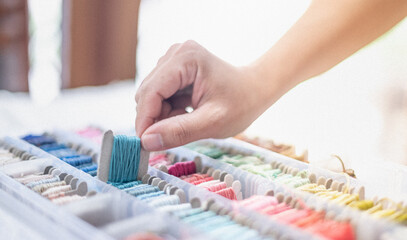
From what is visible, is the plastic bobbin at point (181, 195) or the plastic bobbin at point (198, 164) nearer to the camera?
the plastic bobbin at point (181, 195)

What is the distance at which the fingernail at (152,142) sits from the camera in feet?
5.45

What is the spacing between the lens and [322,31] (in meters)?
2.02

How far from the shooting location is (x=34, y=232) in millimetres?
1323

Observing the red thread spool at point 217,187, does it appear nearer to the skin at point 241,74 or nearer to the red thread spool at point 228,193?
the red thread spool at point 228,193

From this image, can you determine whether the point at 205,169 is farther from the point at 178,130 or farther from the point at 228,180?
the point at 178,130

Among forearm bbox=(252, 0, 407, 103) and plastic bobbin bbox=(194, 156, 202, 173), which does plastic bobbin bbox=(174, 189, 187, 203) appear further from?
forearm bbox=(252, 0, 407, 103)

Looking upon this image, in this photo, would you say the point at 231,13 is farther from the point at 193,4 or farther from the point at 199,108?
the point at 199,108

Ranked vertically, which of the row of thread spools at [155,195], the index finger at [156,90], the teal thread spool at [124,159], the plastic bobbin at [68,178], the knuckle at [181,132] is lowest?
the row of thread spools at [155,195]

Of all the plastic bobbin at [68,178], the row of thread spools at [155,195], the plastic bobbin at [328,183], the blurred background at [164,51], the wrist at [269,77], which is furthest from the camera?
Answer: the blurred background at [164,51]

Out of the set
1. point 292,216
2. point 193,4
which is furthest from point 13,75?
point 292,216

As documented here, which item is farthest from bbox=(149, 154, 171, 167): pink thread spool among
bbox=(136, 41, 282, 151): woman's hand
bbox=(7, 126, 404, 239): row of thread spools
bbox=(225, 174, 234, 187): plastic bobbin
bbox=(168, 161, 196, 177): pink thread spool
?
bbox=(225, 174, 234, 187): plastic bobbin

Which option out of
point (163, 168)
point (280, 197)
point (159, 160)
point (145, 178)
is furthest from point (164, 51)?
point (280, 197)

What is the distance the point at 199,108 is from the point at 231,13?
127cm

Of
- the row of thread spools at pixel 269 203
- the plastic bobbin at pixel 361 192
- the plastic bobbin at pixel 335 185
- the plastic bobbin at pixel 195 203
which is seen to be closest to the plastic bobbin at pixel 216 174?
the row of thread spools at pixel 269 203
